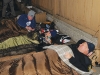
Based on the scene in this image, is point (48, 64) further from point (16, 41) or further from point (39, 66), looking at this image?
point (16, 41)

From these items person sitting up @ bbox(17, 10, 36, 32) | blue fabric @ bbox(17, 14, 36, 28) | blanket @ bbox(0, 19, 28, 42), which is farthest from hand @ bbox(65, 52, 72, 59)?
blue fabric @ bbox(17, 14, 36, 28)

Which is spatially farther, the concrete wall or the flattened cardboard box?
the flattened cardboard box

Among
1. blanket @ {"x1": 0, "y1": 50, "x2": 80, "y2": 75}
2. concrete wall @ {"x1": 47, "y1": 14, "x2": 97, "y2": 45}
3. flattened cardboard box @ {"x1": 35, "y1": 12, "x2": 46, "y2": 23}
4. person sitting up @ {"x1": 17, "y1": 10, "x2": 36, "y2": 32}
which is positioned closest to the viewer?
blanket @ {"x1": 0, "y1": 50, "x2": 80, "y2": 75}

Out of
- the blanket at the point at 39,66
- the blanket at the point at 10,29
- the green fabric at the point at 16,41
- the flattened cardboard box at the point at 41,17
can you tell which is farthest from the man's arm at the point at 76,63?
the flattened cardboard box at the point at 41,17

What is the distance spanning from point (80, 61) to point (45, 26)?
87.1 inches

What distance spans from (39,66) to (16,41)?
1401mm

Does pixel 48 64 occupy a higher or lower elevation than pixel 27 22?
lower

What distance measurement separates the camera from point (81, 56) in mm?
2623

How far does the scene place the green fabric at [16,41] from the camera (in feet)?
11.5

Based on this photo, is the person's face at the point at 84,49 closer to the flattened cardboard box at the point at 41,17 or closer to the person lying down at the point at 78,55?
the person lying down at the point at 78,55

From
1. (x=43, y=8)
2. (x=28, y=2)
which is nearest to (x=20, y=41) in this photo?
(x=43, y=8)

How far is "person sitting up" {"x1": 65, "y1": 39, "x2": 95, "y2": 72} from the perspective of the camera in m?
2.55

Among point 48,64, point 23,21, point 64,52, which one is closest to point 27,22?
point 23,21

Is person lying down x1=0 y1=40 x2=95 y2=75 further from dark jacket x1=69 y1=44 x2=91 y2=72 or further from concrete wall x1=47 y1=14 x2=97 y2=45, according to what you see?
concrete wall x1=47 y1=14 x2=97 y2=45
